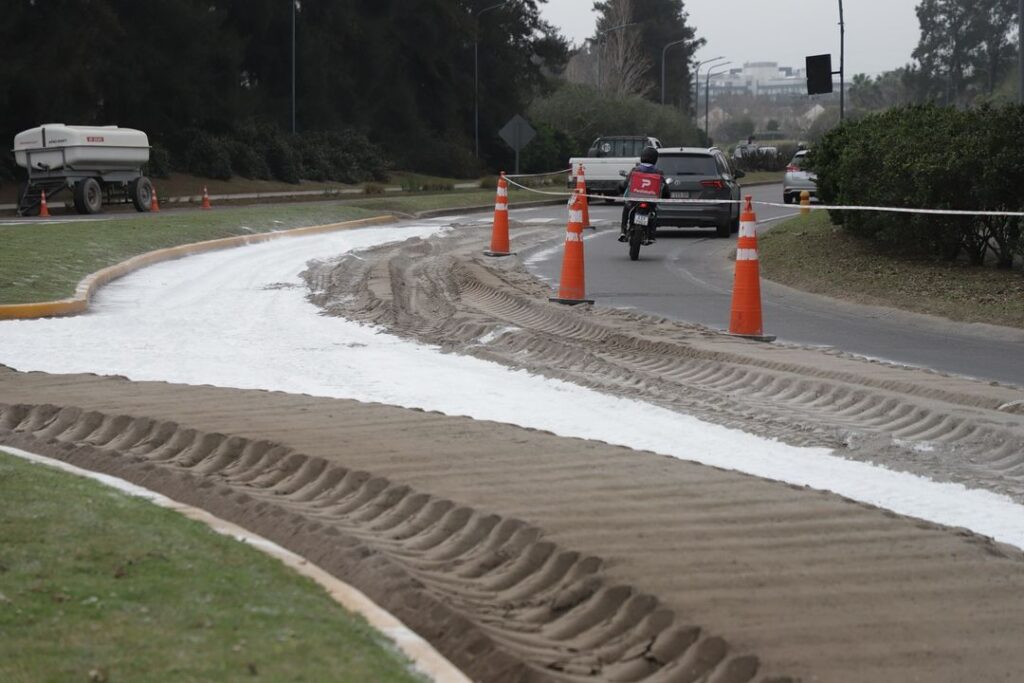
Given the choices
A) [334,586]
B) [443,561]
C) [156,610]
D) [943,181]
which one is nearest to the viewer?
[156,610]

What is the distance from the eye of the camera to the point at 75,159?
3350 cm

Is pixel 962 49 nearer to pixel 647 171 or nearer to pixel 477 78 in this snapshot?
pixel 477 78

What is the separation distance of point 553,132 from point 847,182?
52327mm

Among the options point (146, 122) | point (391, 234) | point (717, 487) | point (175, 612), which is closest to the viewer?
point (175, 612)

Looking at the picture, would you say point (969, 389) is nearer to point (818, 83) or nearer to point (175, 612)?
point (175, 612)

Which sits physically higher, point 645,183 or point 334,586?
point 645,183

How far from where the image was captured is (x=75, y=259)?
19141 mm

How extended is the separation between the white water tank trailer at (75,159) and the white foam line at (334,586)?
90.1 feet

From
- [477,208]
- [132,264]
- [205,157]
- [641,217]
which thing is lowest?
[132,264]

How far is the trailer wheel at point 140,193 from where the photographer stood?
3588 cm

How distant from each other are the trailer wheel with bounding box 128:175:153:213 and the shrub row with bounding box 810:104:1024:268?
19548mm

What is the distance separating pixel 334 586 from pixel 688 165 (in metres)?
23.2

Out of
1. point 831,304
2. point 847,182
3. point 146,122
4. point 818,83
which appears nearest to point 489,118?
point 146,122

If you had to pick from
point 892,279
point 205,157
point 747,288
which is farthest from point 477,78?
point 747,288
